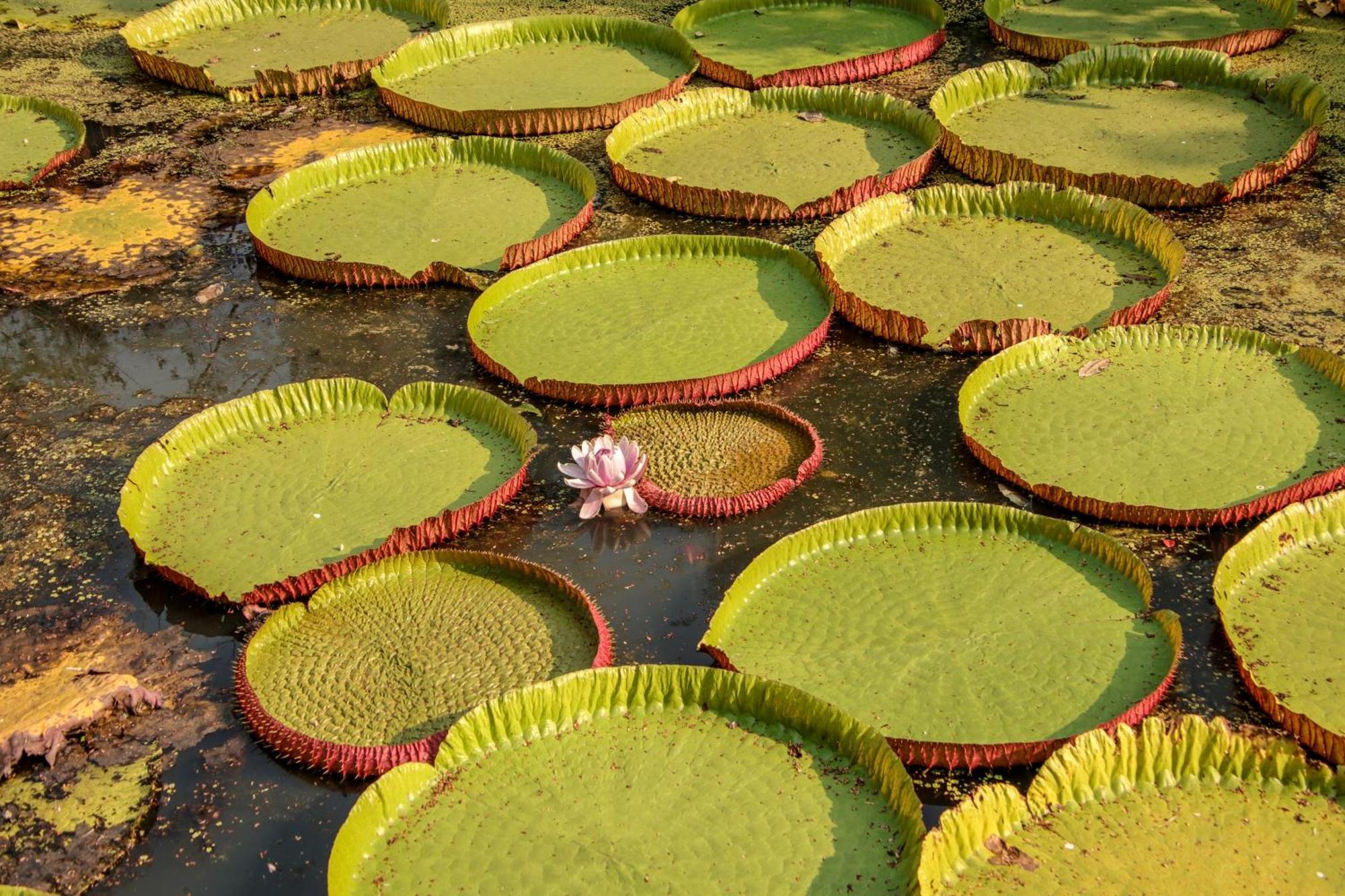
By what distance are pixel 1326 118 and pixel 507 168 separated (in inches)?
152

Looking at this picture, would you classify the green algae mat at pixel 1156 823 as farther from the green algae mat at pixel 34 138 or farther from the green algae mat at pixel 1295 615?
the green algae mat at pixel 34 138

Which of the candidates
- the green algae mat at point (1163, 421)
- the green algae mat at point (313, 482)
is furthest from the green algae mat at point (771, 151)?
the green algae mat at point (313, 482)

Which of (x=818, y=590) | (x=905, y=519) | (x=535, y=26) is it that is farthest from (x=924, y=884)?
(x=535, y=26)

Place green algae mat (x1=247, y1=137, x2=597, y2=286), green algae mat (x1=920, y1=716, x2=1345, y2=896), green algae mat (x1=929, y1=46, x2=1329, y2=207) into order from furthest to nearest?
green algae mat (x1=929, y1=46, x2=1329, y2=207) < green algae mat (x1=247, y1=137, x2=597, y2=286) < green algae mat (x1=920, y1=716, x2=1345, y2=896)

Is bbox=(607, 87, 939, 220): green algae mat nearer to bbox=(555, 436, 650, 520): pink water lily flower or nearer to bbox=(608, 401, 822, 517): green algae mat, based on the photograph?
bbox=(608, 401, 822, 517): green algae mat

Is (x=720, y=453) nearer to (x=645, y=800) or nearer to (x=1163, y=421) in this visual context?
(x=1163, y=421)

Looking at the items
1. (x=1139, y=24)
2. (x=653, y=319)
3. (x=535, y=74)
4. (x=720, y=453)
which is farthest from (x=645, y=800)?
(x=1139, y=24)

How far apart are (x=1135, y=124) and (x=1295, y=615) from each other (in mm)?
3379

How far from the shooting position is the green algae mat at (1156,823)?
278 centimetres

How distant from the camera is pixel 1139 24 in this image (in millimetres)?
7145

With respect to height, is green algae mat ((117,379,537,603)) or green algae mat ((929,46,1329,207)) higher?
green algae mat ((929,46,1329,207))

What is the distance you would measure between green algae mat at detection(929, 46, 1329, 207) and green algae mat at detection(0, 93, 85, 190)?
4.22 m

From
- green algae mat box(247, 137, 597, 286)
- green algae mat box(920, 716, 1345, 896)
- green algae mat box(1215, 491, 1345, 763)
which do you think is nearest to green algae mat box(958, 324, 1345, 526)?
green algae mat box(1215, 491, 1345, 763)

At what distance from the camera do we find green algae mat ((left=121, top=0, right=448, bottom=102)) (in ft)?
24.1
